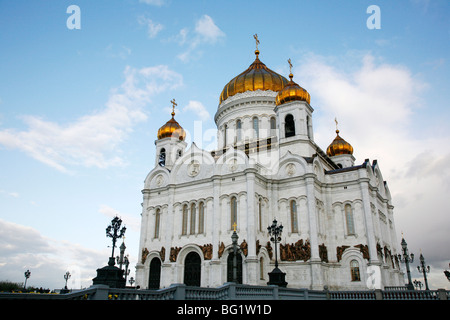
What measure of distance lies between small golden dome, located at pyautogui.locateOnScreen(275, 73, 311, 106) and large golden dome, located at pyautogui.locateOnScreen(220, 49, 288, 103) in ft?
15.3

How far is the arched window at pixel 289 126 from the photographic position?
2948 cm

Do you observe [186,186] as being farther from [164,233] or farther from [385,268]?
[385,268]

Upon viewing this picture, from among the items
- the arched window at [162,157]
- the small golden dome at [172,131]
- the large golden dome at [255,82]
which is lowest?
the arched window at [162,157]

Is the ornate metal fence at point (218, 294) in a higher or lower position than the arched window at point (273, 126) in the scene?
lower

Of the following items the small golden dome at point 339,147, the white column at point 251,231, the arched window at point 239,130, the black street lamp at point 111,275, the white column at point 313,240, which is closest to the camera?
the black street lamp at point 111,275

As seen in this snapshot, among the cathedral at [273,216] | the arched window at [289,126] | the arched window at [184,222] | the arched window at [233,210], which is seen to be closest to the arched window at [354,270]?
the cathedral at [273,216]

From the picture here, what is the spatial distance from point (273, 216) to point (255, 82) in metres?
14.6

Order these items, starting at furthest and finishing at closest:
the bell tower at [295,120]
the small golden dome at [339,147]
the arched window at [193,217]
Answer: the small golden dome at [339,147], the bell tower at [295,120], the arched window at [193,217]

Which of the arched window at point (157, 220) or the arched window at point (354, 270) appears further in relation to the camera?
the arched window at point (157, 220)

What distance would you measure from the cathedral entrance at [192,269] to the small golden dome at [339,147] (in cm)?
1852

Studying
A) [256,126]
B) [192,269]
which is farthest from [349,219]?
[256,126]

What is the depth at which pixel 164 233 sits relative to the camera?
28562 millimetres

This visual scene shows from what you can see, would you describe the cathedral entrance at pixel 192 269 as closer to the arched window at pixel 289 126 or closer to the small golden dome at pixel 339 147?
the arched window at pixel 289 126

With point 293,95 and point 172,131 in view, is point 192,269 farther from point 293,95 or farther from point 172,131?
point 293,95
